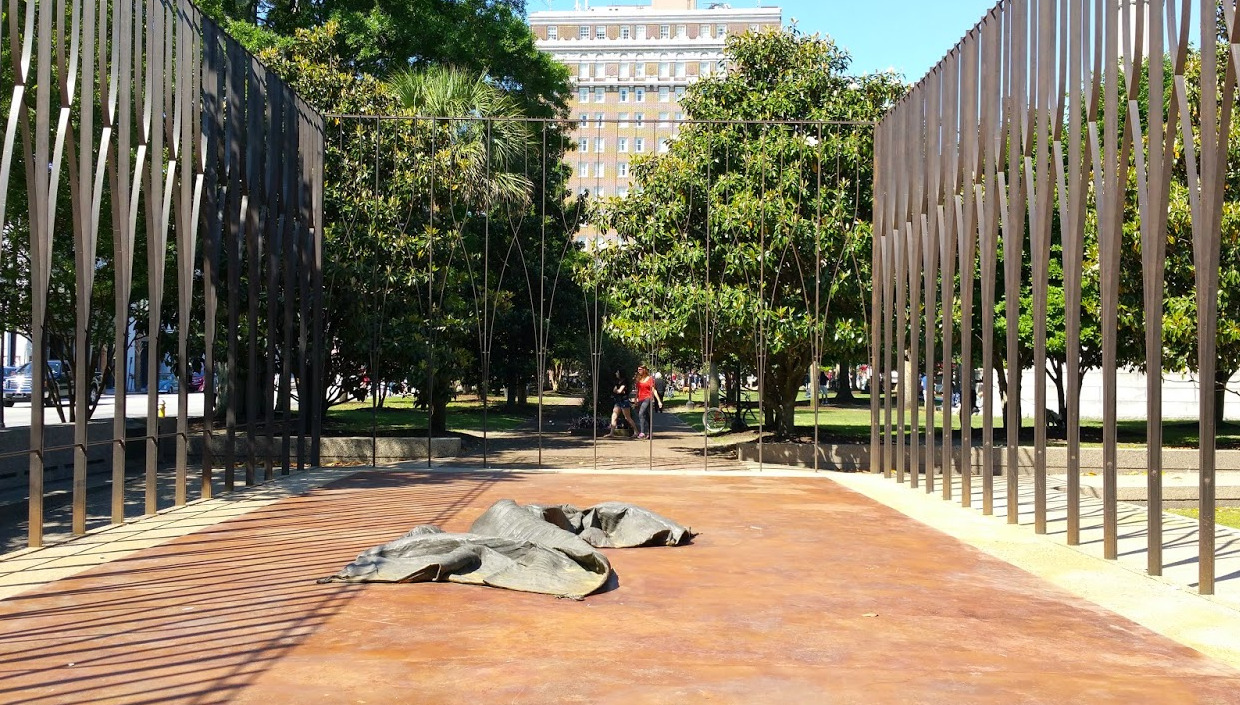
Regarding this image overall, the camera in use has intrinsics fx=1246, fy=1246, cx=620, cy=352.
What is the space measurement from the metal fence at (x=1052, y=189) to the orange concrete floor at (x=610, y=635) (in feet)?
5.05

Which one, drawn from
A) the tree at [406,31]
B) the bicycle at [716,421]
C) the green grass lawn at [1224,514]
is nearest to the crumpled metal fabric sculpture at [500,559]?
the green grass lawn at [1224,514]

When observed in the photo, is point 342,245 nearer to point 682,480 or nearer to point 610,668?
point 682,480

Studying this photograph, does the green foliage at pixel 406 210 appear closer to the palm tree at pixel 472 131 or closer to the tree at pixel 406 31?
the palm tree at pixel 472 131

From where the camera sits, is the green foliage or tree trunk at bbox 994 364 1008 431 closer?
tree trunk at bbox 994 364 1008 431

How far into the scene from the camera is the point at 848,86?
2020 cm

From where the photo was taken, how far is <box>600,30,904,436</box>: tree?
18.1 m

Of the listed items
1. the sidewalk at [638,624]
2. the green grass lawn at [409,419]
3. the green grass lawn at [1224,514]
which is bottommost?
the green grass lawn at [1224,514]

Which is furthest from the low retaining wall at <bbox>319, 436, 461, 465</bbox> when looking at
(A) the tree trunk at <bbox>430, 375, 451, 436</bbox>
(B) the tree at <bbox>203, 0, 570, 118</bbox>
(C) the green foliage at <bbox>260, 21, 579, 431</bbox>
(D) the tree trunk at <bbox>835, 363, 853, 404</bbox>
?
(D) the tree trunk at <bbox>835, 363, 853, 404</bbox>

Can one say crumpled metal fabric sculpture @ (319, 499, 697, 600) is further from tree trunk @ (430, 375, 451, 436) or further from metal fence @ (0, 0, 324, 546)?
tree trunk @ (430, 375, 451, 436)

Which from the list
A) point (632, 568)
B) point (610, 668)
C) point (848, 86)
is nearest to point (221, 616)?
point (610, 668)

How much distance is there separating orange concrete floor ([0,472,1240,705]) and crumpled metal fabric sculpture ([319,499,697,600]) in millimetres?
168

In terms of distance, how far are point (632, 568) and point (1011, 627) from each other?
2.79 metres

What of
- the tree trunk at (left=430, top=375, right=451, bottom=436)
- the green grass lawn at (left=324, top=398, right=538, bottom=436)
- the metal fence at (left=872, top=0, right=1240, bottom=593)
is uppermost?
the metal fence at (left=872, top=0, right=1240, bottom=593)

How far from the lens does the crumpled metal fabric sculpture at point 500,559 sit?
789 centimetres
